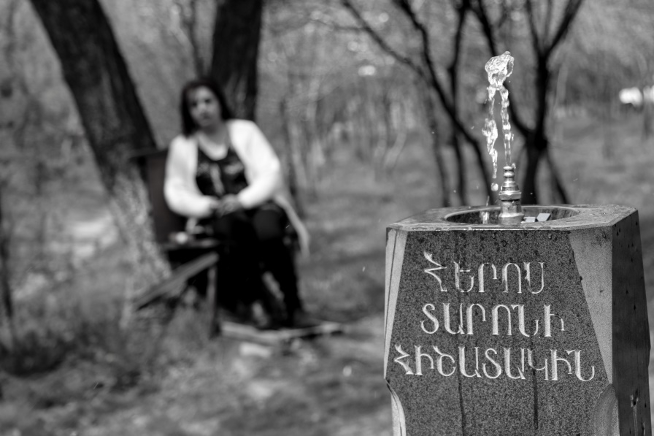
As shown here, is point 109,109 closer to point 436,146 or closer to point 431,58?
point 431,58

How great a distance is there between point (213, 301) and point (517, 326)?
308cm

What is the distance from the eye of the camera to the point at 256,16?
21.8ft

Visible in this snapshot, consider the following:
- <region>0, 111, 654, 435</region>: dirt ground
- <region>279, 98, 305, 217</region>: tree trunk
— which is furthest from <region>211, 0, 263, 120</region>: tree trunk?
<region>279, 98, 305, 217</region>: tree trunk

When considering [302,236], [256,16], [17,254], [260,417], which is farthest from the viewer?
[256,16]

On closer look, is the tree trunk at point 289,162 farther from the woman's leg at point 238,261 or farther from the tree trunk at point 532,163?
the woman's leg at point 238,261

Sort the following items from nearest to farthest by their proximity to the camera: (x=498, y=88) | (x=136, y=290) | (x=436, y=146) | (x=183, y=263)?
(x=498, y=88) < (x=183, y=263) < (x=136, y=290) < (x=436, y=146)

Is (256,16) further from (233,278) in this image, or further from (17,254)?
(17,254)

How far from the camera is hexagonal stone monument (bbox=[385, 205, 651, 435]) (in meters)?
2.87

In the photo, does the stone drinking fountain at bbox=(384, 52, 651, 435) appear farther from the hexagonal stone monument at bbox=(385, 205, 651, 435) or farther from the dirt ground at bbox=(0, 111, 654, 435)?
the dirt ground at bbox=(0, 111, 654, 435)

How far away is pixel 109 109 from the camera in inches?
238

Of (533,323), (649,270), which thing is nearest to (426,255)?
(533,323)

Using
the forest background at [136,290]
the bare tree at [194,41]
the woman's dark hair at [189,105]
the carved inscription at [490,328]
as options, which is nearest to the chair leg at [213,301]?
the forest background at [136,290]

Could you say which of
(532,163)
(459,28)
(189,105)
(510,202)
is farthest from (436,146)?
(510,202)

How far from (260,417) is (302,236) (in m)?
1.46
